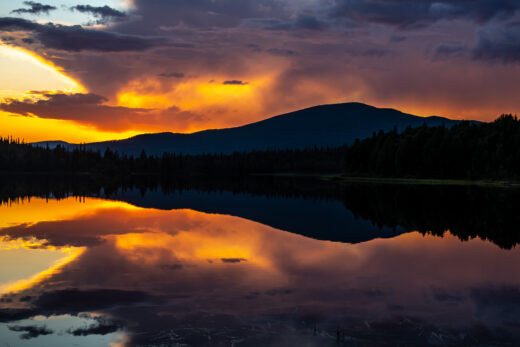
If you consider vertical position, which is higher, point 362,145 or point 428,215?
point 362,145

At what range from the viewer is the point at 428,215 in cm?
4131

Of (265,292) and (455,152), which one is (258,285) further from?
(455,152)

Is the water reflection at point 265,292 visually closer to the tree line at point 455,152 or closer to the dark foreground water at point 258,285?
the dark foreground water at point 258,285

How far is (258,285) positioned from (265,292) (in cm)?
103


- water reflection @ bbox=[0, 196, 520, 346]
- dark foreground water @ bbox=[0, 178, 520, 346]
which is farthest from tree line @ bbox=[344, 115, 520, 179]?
water reflection @ bbox=[0, 196, 520, 346]

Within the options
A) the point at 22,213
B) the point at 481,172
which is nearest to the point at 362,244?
the point at 22,213

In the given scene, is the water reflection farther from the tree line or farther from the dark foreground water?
the tree line

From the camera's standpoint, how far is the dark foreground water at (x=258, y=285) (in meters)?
12.3

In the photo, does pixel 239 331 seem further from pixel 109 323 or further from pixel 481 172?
Answer: pixel 481 172

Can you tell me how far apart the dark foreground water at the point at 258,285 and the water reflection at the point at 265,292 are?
6 cm

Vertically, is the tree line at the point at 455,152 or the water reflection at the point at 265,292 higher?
the tree line at the point at 455,152

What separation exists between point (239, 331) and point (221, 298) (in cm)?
317

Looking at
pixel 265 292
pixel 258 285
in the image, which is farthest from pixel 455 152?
pixel 265 292

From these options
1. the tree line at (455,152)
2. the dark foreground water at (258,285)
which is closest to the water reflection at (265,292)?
the dark foreground water at (258,285)
